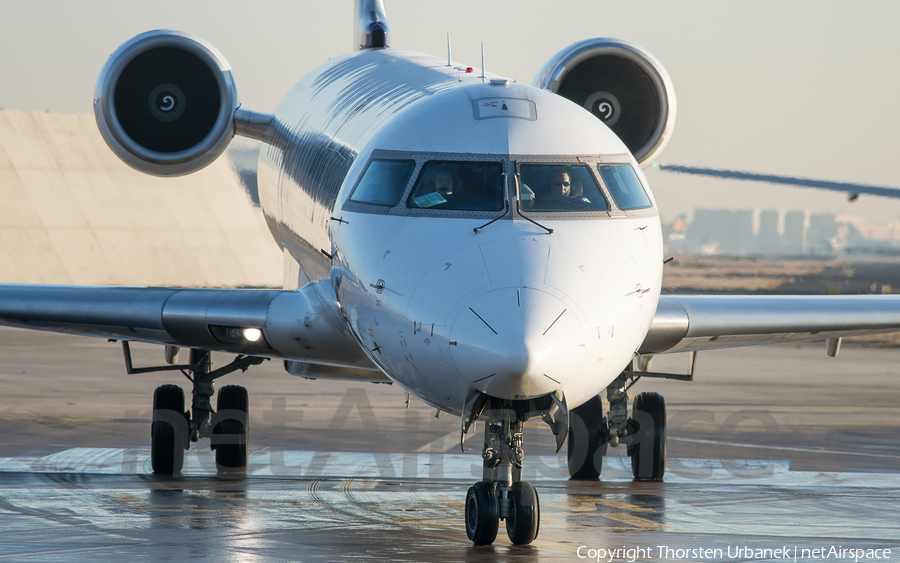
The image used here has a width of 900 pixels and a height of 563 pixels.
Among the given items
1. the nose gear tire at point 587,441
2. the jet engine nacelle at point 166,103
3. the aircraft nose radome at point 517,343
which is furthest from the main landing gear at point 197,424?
the aircraft nose radome at point 517,343

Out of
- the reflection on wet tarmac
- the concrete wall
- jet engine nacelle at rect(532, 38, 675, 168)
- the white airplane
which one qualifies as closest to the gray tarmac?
the reflection on wet tarmac

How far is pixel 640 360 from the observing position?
1273 centimetres

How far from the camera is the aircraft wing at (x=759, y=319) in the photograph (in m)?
10.7

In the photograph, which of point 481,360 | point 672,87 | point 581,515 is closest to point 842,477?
point 581,515

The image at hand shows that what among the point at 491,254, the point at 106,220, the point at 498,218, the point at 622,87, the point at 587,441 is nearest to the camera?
the point at 491,254

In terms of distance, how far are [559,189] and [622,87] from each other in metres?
6.63

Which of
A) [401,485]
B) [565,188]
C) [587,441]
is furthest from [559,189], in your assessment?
[587,441]

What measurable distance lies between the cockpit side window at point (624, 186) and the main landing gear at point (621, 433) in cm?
395

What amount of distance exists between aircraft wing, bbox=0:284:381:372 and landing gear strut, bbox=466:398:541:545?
2269 mm

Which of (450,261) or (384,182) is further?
(384,182)

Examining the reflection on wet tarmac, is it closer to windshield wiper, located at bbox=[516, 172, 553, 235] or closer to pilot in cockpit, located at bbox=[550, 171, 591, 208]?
windshield wiper, located at bbox=[516, 172, 553, 235]

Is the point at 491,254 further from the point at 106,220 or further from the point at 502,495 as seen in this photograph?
the point at 106,220

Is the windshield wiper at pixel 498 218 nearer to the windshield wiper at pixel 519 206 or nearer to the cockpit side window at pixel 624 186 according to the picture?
the windshield wiper at pixel 519 206

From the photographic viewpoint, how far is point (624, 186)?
8336mm
